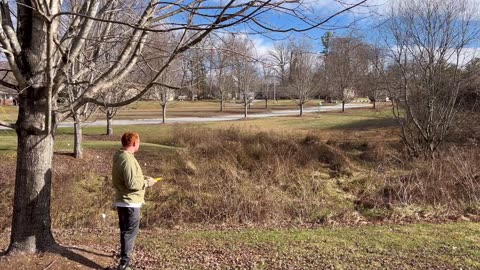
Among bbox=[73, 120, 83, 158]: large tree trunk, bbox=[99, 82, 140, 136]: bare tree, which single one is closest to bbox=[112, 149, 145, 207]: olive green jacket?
bbox=[99, 82, 140, 136]: bare tree

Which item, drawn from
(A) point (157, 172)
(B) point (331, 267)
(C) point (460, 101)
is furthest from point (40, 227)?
(C) point (460, 101)

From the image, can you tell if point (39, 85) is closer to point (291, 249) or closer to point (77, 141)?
point (291, 249)

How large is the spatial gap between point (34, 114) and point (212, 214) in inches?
213

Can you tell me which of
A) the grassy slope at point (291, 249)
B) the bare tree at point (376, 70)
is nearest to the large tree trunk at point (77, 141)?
the grassy slope at point (291, 249)

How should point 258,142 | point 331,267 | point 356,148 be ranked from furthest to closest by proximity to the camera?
1. point 356,148
2. point 258,142
3. point 331,267

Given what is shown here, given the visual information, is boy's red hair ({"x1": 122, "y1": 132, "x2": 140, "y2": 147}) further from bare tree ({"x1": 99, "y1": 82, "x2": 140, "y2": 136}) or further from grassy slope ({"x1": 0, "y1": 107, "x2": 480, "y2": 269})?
grassy slope ({"x1": 0, "y1": 107, "x2": 480, "y2": 269})

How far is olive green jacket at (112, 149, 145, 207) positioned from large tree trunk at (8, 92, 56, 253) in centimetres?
69

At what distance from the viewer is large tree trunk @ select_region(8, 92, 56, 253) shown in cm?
438

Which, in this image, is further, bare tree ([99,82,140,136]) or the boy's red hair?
bare tree ([99,82,140,136])

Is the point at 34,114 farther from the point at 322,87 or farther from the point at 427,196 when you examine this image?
the point at 322,87

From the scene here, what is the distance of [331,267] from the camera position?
489 cm

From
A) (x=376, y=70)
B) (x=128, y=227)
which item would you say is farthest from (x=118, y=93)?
(x=128, y=227)

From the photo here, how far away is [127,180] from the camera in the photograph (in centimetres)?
466

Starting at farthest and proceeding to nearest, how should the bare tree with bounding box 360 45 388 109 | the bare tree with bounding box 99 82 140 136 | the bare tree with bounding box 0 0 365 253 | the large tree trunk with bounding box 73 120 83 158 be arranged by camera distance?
the bare tree with bounding box 360 45 388 109 → the large tree trunk with bounding box 73 120 83 158 → the bare tree with bounding box 99 82 140 136 → the bare tree with bounding box 0 0 365 253
